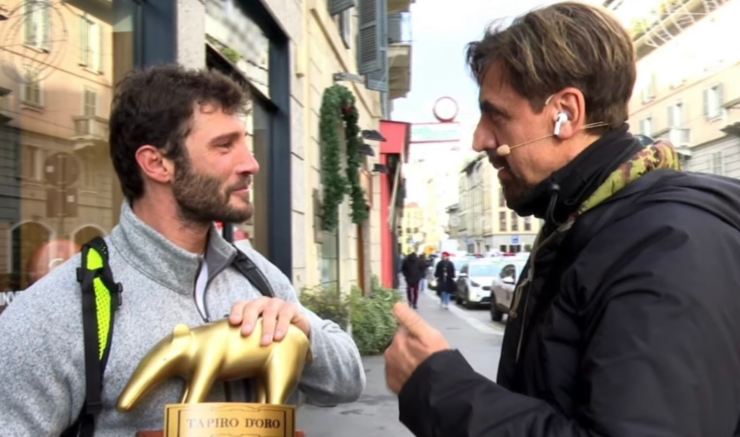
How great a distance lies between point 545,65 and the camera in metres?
1.50

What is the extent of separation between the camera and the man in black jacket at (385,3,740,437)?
1140 mm

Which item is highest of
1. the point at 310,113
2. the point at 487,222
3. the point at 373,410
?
the point at 487,222

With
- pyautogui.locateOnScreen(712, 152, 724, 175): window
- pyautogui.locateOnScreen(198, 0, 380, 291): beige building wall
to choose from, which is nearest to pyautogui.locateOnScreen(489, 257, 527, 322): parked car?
pyautogui.locateOnScreen(198, 0, 380, 291): beige building wall

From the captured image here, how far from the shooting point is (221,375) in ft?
5.14

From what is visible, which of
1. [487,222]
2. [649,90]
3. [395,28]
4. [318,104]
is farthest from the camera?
[487,222]

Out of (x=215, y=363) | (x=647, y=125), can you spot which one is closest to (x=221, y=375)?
(x=215, y=363)

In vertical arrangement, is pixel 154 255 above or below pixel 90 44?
below

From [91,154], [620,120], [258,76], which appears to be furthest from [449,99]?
[620,120]

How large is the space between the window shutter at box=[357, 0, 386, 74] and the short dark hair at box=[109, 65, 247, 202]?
12.3m

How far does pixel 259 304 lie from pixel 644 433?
851 mm

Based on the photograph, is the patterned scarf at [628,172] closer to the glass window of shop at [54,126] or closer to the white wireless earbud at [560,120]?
the white wireless earbud at [560,120]

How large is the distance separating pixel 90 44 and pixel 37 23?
442 millimetres

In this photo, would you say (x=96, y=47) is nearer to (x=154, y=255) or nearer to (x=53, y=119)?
(x=53, y=119)

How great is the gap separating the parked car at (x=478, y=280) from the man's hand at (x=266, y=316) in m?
22.5
